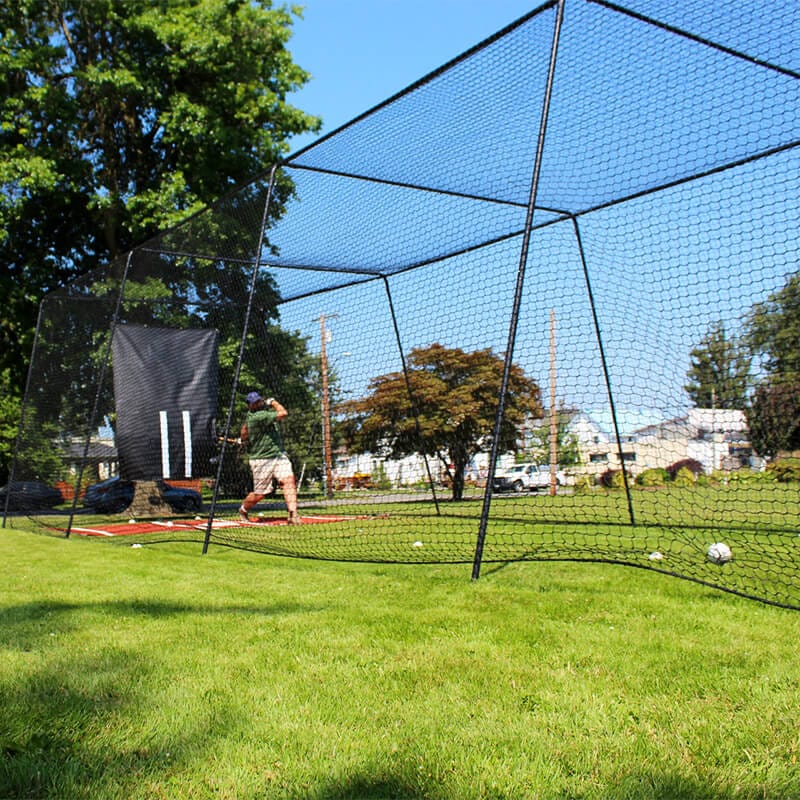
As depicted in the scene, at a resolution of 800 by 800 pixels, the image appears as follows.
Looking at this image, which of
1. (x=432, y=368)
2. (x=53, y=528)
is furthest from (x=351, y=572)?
(x=53, y=528)

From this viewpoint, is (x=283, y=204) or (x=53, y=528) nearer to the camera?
(x=283, y=204)

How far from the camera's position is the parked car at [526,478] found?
601 centimetres

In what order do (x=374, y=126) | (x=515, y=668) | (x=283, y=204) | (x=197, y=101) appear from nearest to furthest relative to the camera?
(x=515, y=668) < (x=374, y=126) < (x=283, y=204) < (x=197, y=101)

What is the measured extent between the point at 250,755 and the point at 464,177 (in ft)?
16.0

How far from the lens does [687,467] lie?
245 inches

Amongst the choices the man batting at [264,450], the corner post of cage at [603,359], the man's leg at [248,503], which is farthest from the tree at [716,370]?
the man's leg at [248,503]

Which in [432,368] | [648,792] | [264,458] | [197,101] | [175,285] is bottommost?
[648,792]

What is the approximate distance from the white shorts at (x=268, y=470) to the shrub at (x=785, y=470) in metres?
4.69

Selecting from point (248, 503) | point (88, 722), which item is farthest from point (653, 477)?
point (88, 722)

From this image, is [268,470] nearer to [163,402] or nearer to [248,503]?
[248,503]

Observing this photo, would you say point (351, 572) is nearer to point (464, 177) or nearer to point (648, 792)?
point (648, 792)

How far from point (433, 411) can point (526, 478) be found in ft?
6.19

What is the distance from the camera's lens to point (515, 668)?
2.22 metres

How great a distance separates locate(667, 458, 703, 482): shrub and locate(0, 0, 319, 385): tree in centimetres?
885
